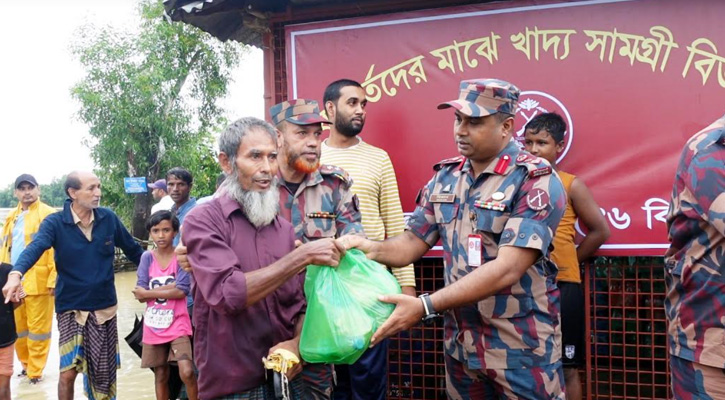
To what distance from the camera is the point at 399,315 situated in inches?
96.3

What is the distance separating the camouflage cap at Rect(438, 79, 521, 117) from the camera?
103 inches

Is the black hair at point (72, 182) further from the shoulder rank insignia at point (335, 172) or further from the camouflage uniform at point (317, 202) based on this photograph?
the shoulder rank insignia at point (335, 172)

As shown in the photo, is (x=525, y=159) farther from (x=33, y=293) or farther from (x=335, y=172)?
(x=33, y=293)

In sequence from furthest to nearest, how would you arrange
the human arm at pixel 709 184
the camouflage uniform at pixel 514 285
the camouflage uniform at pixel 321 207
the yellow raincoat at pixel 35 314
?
1. the yellow raincoat at pixel 35 314
2. the camouflage uniform at pixel 321 207
3. the camouflage uniform at pixel 514 285
4. the human arm at pixel 709 184

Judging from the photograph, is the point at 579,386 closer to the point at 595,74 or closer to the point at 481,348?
the point at 481,348

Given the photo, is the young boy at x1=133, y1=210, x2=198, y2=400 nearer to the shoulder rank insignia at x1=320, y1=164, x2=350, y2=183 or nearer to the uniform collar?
the shoulder rank insignia at x1=320, y1=164, x2=350, y2=183

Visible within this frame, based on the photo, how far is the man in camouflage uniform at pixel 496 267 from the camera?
248 cm

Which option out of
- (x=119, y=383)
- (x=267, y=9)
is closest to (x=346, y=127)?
(x=267, y=9)

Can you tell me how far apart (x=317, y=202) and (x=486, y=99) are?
3.67 feet

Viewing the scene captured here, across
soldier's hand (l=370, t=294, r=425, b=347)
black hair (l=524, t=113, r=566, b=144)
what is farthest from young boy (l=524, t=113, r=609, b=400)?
soldier's hand (l=370, t=294, r=425, b=347)

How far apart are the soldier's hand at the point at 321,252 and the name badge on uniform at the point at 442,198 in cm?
67

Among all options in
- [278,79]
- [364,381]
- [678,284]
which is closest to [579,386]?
[364,381]

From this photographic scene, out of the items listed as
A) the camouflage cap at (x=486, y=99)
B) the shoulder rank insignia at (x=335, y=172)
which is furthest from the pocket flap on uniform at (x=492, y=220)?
the shoulder rank insignia at (x=335, y=172)

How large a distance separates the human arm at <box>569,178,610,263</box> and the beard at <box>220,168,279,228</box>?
206 cm
